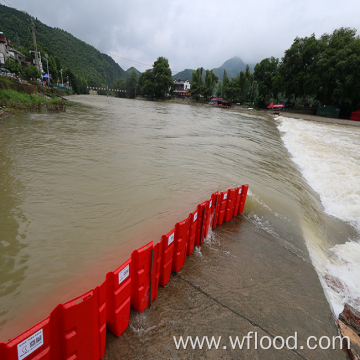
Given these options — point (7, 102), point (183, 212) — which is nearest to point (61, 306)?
point (183, 212)

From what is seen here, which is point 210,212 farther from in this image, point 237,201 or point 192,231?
point 237,201

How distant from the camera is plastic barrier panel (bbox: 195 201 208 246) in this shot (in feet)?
12.1

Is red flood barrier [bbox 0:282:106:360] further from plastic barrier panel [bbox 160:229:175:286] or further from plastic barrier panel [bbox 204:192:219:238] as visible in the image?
plastic barrier panel [bbox 204:192:219:238]

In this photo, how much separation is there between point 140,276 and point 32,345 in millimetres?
1046

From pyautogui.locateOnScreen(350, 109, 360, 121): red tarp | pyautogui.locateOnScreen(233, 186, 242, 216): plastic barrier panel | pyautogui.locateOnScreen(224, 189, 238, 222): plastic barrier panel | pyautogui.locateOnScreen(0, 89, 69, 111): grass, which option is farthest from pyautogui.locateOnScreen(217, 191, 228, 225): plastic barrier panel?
pyautogui.locateOnScreen(350, 109, 360, 121): red tarp

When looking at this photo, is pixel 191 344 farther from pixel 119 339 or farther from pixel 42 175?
pixel 42 175

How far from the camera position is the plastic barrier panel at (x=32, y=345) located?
1.28 meters

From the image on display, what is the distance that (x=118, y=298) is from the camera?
2.09m

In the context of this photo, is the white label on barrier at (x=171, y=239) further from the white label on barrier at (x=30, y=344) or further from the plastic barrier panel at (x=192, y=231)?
the white label on barrier at (x=30, y=344)

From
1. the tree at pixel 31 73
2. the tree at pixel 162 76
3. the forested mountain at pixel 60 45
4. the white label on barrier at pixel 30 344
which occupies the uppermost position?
the forested mountain at pixel 60 45

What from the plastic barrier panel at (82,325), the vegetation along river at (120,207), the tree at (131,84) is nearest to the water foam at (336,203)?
the vegetation along river at (120,207)

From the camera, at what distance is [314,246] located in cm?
443

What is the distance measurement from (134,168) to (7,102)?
16011mm

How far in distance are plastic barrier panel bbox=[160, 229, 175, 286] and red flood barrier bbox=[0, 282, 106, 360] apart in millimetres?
917
